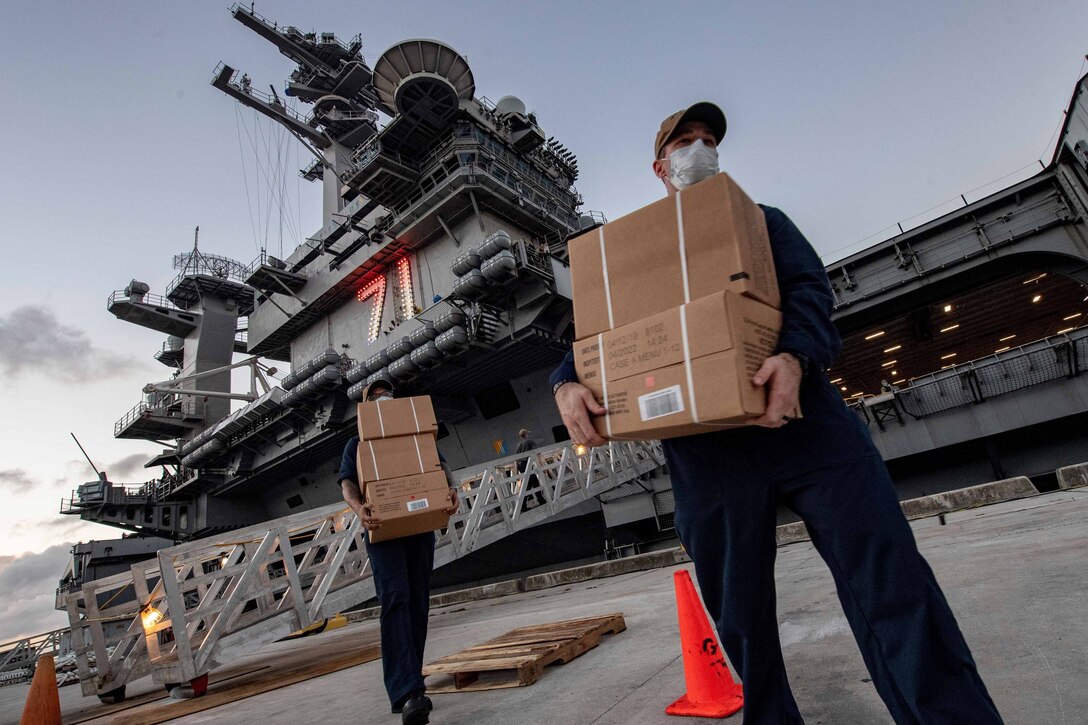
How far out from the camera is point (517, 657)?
10.5 ft

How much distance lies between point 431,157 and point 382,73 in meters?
3.79

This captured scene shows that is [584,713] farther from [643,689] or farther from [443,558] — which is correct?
[443,558]

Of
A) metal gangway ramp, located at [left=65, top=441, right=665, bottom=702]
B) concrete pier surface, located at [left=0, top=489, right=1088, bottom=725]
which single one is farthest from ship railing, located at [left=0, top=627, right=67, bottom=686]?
concrete pier surface, located at [left=0, top=489, right=1088, bottom=725]

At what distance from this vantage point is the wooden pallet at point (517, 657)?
10.1 ft

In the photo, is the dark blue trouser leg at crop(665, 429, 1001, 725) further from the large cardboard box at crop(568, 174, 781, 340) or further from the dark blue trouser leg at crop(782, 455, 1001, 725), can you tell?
the large cardboard box at crop(568, 174, 781, 340)

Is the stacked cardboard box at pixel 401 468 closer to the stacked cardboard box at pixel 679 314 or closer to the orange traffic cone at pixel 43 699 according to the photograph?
the stacked cardboard box at pixel 679 314

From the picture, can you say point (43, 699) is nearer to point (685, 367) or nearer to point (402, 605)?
point (402, 605)

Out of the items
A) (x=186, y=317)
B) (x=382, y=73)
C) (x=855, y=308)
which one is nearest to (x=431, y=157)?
(x=382, y=73)

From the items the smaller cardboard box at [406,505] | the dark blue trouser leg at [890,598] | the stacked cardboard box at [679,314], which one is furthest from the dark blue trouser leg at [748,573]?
the smaller cardboard box at [406,505]

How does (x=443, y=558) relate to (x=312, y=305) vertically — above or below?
below

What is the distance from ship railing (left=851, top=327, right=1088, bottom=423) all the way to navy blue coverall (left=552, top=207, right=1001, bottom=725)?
41.3 feet

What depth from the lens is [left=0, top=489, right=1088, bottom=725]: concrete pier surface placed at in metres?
1.82

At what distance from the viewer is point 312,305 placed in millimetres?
25219

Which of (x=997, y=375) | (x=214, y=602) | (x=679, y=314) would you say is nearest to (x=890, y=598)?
(x=679, y=314)
